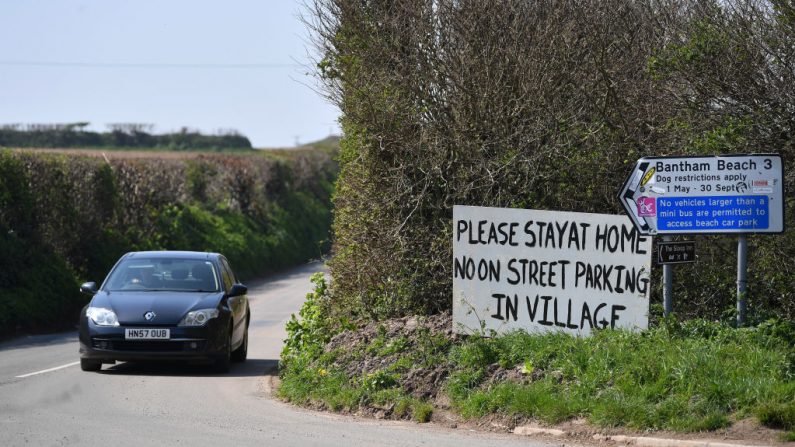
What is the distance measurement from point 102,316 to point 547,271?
19.0 ft

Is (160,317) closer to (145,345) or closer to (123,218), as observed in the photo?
(145,345)

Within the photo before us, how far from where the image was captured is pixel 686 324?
10648 mm

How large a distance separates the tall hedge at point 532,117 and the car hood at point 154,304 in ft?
6.79

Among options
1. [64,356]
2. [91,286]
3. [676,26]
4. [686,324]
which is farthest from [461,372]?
[64,356]

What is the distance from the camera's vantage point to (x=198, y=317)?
13.8 metres

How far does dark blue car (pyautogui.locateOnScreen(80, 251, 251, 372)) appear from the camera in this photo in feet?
44.3

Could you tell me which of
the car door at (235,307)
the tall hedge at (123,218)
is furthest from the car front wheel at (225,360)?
the tall hedge at (123,218)

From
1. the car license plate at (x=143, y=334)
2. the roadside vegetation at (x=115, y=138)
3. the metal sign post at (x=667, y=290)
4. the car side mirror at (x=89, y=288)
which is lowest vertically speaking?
the car license plate at (x=143, y=334)

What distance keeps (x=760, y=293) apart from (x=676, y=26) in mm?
3461

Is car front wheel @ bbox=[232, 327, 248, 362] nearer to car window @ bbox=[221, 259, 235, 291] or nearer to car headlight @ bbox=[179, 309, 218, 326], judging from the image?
car window @ bbox=[221, 259, 235, 291]

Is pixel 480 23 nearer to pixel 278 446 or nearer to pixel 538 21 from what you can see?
pixel 538 21

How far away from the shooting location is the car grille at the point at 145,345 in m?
13.5

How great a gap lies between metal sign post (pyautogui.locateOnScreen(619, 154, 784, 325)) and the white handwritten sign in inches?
13.5

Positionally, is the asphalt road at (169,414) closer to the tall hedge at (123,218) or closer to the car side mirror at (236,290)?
the car side mirror at (236,290)
